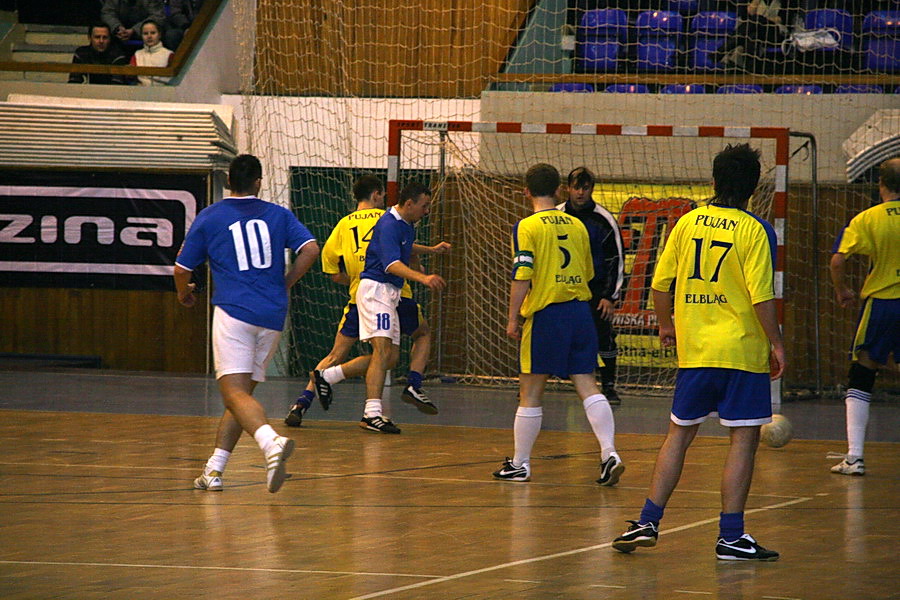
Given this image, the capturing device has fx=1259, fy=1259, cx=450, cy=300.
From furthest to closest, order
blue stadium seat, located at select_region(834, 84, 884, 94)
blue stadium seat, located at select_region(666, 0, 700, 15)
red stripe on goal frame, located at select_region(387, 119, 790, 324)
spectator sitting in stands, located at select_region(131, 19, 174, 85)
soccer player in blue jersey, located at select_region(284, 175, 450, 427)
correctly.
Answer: spectator sitting in stands, located at select_region(131, 19, 174, 85), blue stadium seat, located at select_region(666, 0, 700, 15), blue stadium seat, located at select_region(834, 84, 884, 94), red stripe on goal frame, located at select_region(387, 119, 790, 324), soccer player in blue jersey, located at select_region(284, 175, 450, 427)

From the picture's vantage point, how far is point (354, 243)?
10344mm

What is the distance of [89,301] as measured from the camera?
15203mm

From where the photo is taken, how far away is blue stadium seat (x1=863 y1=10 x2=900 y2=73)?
14.4 metres

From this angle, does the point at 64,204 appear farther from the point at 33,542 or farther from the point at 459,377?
the point at 33,542

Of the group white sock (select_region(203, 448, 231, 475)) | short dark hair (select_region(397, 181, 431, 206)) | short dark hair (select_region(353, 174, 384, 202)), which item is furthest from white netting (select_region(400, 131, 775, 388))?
white sock (select_region(203, 448, 231, 475))

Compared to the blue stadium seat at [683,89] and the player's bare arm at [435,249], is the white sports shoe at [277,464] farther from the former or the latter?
the blue stadium seat at [683,89]

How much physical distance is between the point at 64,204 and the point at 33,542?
10041 millimetres

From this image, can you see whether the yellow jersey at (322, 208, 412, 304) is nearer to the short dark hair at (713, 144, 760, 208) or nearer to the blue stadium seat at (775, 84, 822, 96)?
the short dark hair at (713, 144, 760, 208)

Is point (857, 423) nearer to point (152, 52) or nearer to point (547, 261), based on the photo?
point (547, 261)

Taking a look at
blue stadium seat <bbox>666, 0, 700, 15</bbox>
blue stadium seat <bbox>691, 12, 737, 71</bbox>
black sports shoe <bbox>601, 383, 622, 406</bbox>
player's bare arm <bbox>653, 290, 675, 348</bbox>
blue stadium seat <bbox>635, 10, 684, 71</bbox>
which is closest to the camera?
player's bare arm <bbox>653, 290, 675, 348</bbox>

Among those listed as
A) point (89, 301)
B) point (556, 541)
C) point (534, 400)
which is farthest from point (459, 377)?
point (556, 541)

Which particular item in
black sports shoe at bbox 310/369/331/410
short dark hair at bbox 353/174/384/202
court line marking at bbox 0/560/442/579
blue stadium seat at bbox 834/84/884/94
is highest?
blue stadium seat at bbox 834/84/884/94

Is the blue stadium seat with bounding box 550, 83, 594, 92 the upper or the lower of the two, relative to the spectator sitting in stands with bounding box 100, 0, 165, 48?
lower

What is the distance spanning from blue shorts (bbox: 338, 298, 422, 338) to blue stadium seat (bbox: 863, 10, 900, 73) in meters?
6.90
